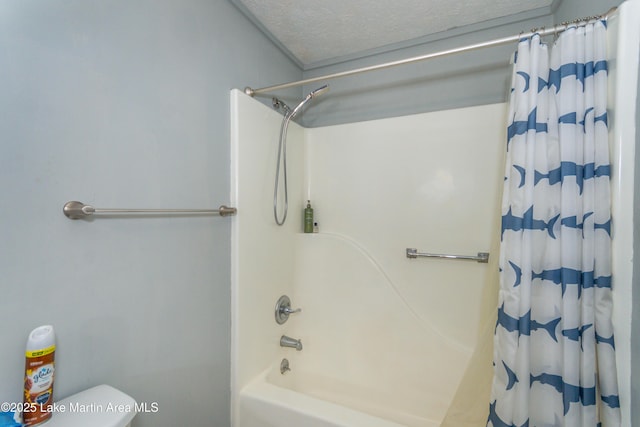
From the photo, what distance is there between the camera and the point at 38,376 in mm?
621

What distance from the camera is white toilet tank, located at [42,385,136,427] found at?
0.65 meters

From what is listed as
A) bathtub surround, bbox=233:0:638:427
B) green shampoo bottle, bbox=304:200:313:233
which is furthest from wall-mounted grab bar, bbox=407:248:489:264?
green shampoo bottle, bbox=304:200:313:233

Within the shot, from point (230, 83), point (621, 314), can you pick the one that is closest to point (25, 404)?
point (230, 83)

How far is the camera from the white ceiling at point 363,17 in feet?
4.47

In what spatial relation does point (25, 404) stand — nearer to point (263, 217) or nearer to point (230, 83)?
point (263, 217)

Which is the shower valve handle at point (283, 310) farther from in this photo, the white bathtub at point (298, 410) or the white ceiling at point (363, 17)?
the white ceiling at point (363, 17)

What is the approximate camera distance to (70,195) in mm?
741

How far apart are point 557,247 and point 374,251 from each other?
3.16 feet

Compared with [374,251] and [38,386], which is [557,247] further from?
[38,386]

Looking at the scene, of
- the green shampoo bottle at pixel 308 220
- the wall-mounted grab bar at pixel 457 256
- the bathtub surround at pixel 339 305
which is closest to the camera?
the bathtub surround at pixel 339 305

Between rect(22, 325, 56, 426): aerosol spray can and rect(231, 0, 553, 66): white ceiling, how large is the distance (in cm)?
155

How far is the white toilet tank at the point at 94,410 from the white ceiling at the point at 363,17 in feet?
5.54

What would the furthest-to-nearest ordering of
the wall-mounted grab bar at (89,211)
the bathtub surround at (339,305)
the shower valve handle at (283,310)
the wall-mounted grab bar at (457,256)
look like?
the shower valve handle at (283,310)
the wall-mounted grab bar at (457,256)
the bathtub surround at (339,305)
the wall-mounted grab bar at (89,211)

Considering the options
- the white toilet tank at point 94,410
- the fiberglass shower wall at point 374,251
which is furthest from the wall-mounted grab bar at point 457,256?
the white toilet tank at point 94,410
